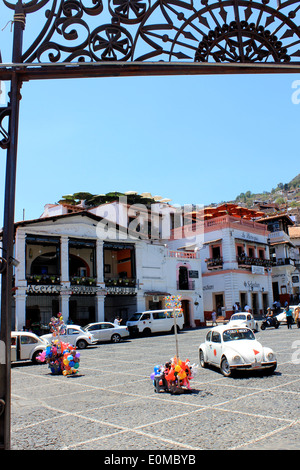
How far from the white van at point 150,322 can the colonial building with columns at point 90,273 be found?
4082mm

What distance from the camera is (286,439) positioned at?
5.92 m

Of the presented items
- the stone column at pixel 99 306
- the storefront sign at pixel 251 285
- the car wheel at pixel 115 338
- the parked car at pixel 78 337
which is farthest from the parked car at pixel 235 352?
the storefront sign at pixel 251 285

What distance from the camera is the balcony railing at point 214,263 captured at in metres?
45.1

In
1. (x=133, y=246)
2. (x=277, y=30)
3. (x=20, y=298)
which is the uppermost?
(x=133, y=246)

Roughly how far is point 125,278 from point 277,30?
110 feet

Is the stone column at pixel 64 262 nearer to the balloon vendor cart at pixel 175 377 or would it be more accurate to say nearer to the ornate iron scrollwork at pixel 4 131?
the balloon vendor cart at pixel 175 377

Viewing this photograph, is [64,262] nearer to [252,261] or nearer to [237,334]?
[237,334]

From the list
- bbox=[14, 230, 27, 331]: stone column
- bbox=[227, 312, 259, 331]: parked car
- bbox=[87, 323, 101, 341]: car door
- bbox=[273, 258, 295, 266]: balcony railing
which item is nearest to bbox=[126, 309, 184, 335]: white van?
bbox=[87, 323, 101, 341]: car door

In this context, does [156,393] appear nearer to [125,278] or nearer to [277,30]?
[277,30]

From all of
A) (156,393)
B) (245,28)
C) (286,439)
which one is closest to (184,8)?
(245,28)

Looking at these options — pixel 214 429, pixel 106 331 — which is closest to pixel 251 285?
pixel 106 331

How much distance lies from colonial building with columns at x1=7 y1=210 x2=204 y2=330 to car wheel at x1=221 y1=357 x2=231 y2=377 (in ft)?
67.5

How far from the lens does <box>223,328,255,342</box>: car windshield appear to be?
12898 mm

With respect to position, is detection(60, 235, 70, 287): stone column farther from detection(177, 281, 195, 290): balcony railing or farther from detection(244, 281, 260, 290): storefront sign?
detection(244, 281, 260, 290): storefront sign
